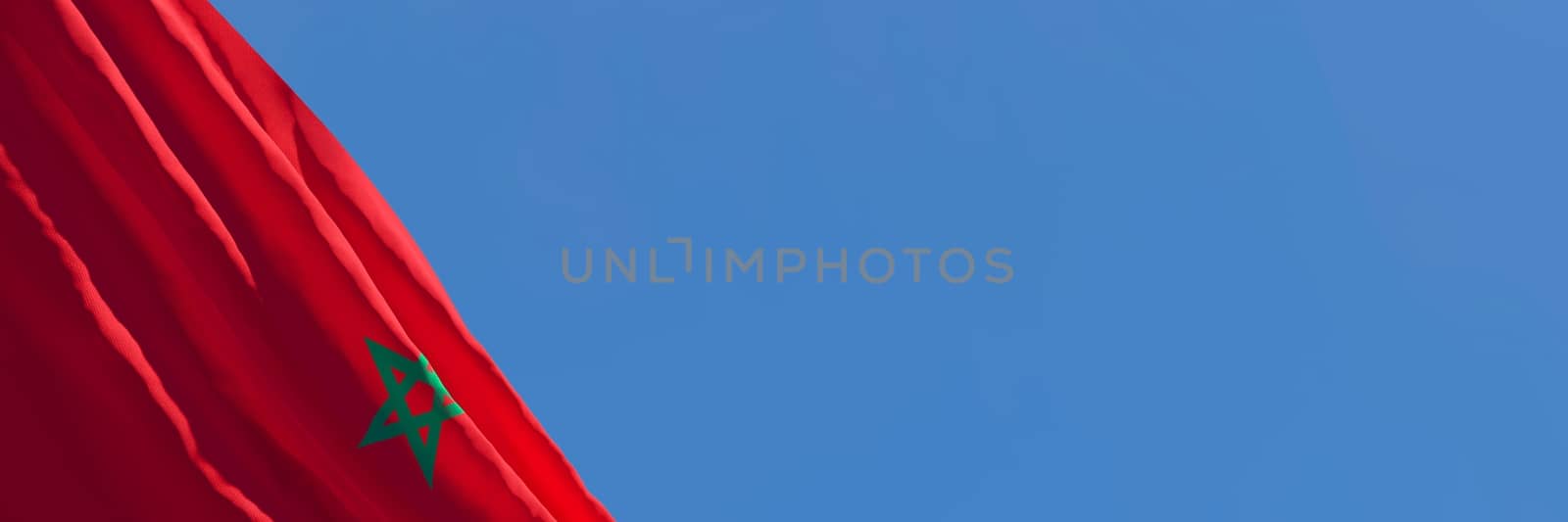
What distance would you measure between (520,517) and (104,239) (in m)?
2.15

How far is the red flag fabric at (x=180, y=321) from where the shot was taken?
15.5 ft

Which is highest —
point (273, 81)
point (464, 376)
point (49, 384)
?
point (273, 81)

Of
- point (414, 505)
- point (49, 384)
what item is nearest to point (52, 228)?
point (49, 384)

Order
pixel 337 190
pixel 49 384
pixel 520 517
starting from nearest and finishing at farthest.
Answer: pixel 49 384 < pixel 520 517 < pixel 337 190

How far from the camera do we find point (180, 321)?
501cm

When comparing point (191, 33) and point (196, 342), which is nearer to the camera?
point (196, 342)

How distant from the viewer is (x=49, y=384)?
4.72 metres

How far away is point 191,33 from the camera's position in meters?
5.86

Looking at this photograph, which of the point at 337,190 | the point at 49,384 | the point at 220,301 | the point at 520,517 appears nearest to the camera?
the point at 49,384

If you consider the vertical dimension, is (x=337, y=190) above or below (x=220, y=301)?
above

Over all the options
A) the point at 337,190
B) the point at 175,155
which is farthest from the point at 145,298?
the point at 337,190

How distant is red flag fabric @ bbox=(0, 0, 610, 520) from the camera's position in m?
4.73

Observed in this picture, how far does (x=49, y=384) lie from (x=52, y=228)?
661mm

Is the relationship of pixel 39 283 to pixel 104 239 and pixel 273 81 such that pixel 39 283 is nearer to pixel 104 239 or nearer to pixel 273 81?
pixel 104 239
